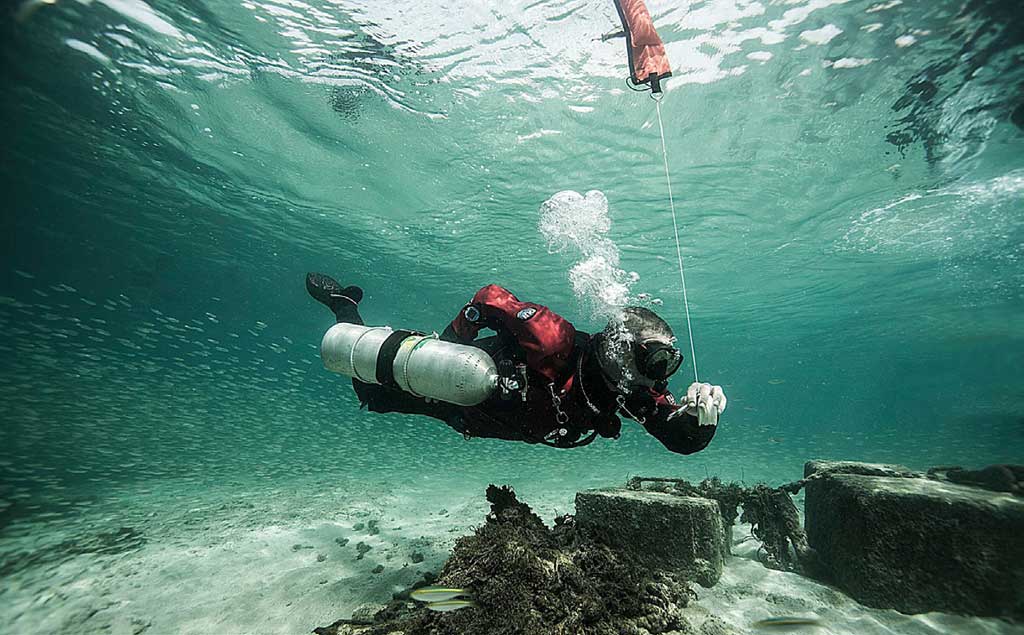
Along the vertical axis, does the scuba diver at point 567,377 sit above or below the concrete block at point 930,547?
above

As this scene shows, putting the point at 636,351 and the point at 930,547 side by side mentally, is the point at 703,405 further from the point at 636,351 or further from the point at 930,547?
the point at 930,547

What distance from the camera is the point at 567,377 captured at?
3.78 metres

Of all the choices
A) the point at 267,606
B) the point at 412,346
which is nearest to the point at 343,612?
the point at 267,606

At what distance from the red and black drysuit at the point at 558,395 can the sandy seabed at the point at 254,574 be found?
2.19 m

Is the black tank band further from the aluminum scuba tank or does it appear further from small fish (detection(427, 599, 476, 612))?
small fish (detection(427, 599, 476, 612))

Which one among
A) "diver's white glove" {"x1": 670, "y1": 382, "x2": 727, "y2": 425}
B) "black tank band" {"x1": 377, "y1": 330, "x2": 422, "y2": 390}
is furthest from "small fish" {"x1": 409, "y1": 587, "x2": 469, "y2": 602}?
"diver's white glove" {"x1": 670, "y1": 382, "x2": 727, "y2": 425}

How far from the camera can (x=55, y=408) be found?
2009 cm

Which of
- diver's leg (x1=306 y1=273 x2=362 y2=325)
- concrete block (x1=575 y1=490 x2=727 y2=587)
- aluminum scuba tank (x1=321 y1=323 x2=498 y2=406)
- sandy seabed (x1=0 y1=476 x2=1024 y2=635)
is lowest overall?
sandy seabed (x1=0 y1=476 x2=1024 y2=635)

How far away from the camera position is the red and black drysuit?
3646 mm

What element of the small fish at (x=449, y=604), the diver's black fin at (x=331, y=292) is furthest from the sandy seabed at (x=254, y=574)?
the diver's black fin at (x=331, y=292)

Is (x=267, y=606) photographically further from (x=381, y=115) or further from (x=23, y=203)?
(x=23, y=203)

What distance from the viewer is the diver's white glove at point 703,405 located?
343 centimetres

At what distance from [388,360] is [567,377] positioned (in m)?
1.98

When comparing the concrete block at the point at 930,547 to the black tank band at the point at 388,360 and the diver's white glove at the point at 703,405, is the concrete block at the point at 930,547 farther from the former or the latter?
the black tank band at the point at 388,360
